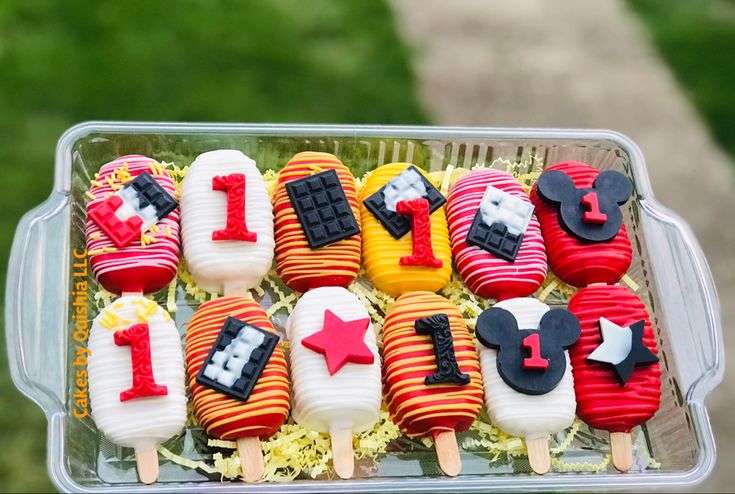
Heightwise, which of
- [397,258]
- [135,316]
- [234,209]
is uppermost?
[234,209]

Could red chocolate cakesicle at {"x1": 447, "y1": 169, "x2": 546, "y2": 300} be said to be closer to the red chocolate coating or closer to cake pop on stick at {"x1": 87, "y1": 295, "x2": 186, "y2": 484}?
the red chocolate coating

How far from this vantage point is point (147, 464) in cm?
212

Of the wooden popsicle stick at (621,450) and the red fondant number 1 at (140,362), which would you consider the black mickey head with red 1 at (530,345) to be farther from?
the red fondant number 1 at (140,362)

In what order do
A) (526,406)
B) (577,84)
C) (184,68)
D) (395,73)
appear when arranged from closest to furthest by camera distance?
(526,406)
(184,68)
(395,73)
(577,84)

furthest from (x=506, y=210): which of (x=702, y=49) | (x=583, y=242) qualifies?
(x=702, y=49)

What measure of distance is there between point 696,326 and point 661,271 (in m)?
0.20

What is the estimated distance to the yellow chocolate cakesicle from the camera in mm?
2359

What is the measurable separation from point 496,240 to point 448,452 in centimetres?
60

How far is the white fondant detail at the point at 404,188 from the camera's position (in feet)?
8.00

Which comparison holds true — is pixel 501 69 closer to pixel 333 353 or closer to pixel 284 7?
pixel 284 7

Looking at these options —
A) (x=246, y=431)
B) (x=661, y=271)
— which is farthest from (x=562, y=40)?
(x=246, y=431)

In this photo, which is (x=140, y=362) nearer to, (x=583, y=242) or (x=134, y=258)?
(x=134, y=258)

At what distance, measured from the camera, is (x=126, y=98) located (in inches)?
135

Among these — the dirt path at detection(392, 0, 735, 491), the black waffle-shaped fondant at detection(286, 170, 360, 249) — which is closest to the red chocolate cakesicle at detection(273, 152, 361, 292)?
the black waffle-shaped fondant at detection(286, 170, 360, 249)
